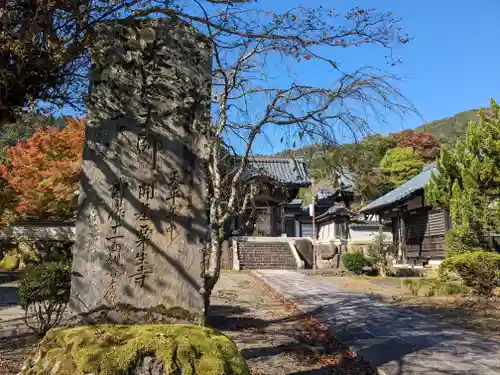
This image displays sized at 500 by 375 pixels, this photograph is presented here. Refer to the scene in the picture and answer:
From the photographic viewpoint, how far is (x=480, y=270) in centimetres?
1136

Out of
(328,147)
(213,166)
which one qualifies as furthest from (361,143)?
(213,166)

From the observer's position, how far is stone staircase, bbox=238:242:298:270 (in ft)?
79.0

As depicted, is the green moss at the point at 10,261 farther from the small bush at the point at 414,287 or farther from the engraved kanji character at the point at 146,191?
Answer: the engraved kanji character at the point at 146,191

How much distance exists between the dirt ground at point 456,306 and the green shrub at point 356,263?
547 cm

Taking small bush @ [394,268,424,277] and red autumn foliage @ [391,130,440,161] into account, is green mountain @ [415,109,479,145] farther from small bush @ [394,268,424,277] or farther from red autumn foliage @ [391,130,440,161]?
small bush @ [394,268,424,277]

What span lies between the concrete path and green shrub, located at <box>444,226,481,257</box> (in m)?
4.73

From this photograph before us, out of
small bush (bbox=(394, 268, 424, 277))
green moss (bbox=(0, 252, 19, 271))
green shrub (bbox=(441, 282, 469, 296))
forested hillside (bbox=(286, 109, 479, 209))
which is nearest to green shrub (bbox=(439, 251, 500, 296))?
green shrub (bbox=(441, 282, 469, 296))

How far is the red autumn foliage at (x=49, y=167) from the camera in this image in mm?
16953

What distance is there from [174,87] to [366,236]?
32598mm

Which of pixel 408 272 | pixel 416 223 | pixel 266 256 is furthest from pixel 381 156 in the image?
pixel 408 272

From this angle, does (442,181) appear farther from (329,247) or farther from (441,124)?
(441,124)

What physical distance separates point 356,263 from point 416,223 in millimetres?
5381

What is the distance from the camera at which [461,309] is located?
32.9 feet

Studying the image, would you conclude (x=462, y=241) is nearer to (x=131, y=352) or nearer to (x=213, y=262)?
(x=213, y=262)
